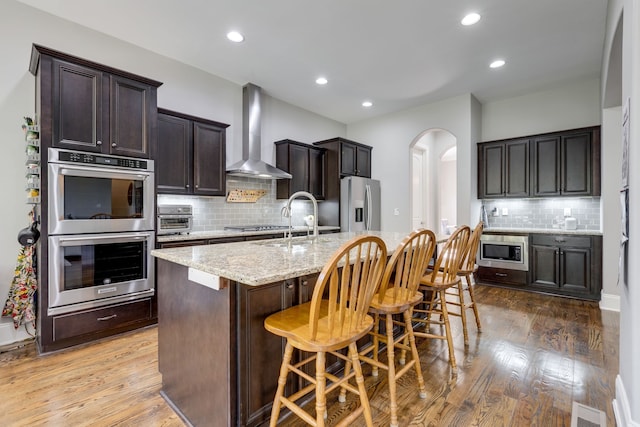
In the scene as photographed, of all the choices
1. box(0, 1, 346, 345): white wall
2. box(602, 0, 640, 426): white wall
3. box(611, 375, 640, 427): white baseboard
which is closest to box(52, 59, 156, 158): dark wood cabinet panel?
box(0, 1, 346, 345): white wall

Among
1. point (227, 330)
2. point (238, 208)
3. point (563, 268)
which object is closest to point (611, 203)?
point (563, 268)

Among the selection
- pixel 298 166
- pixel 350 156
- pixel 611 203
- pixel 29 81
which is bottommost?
pixel 611 203

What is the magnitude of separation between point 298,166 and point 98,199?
2.96m

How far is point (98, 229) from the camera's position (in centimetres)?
271

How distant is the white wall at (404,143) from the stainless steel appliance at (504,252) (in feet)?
1.63

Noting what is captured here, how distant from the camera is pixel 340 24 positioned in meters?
3.10

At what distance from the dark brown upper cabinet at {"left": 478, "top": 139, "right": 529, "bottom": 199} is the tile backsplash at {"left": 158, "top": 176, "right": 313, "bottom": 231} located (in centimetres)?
307

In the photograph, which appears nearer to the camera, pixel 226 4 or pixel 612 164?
pixel 226 4

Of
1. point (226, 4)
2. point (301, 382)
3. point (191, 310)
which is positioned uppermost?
point (226, 4)

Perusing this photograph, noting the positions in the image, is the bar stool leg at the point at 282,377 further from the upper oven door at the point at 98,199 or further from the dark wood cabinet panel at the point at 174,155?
the dark wood cabinet panel at the point at 174,155

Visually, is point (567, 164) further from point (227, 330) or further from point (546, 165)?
point (227, 330)

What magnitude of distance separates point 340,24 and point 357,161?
9.27ft

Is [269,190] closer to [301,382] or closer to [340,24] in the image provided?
[340,24]

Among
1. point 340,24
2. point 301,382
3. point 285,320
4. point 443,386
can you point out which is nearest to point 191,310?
point 285,320
